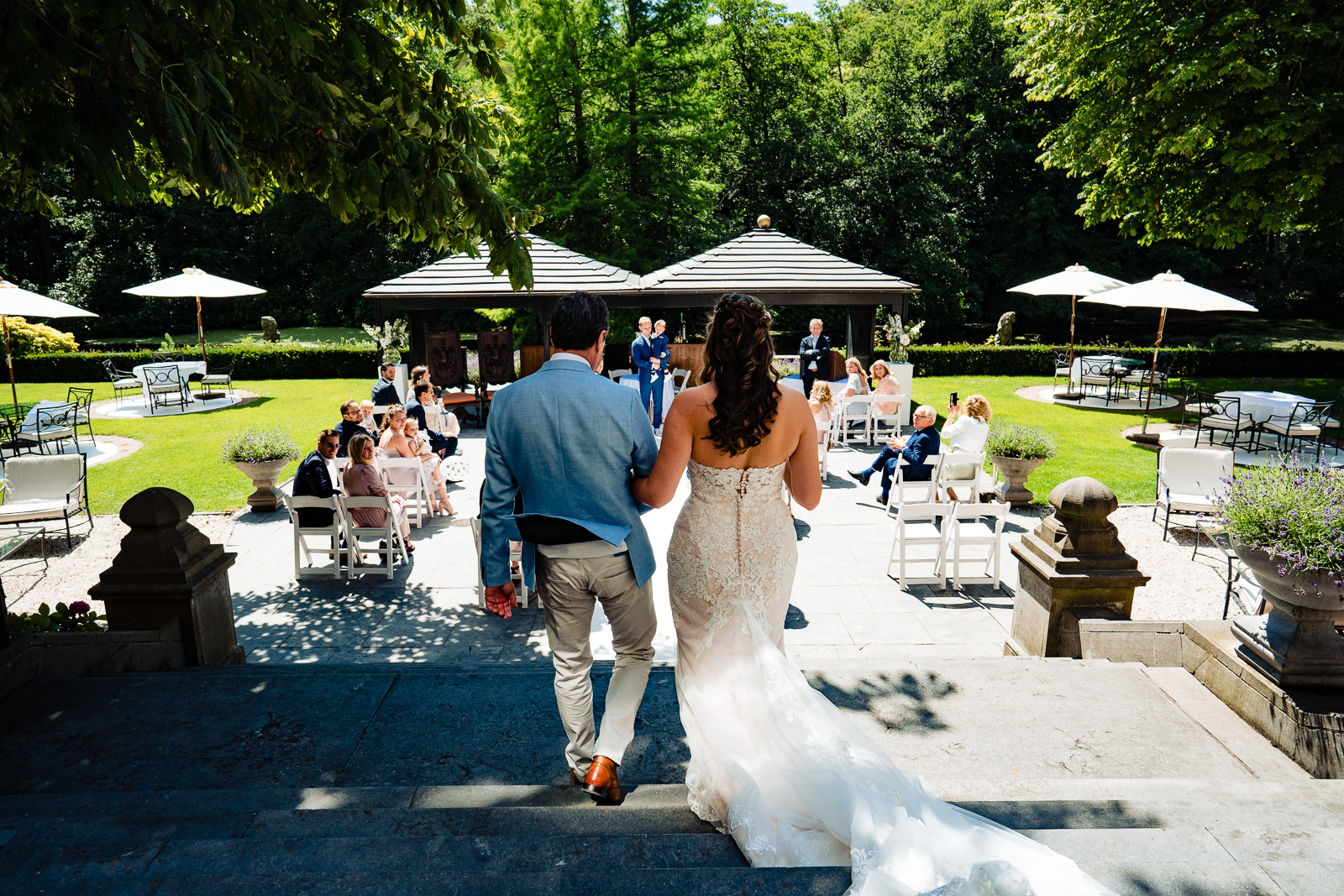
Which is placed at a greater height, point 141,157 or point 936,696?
point 141,157

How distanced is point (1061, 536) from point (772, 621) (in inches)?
112

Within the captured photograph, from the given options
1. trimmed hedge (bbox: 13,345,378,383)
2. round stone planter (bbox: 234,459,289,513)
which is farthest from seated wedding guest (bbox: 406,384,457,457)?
trimmed hedge (bbox: 13,345,378,383)

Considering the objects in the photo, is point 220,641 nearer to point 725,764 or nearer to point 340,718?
point 340,718

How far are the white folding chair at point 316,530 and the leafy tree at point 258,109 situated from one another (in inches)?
112

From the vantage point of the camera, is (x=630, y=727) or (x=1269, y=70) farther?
(x=1269, y=70)

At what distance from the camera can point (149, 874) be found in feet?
8.29

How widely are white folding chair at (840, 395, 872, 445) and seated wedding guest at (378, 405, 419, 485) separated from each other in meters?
7.27

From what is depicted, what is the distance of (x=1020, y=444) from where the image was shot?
10.4 m

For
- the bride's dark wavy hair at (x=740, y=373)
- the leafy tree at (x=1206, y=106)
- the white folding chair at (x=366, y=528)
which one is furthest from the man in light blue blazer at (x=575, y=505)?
the leafy tree at (x=1206, y=106)

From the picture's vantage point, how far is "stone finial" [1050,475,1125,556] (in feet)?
17.4

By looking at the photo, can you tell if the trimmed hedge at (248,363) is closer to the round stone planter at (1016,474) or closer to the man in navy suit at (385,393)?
the man in navy suit at (385,393)

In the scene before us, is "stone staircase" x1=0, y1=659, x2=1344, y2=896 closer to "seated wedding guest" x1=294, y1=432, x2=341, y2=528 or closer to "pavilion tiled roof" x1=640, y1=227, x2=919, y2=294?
"seated wedding guest" x1=294, y1=432, x2=341, y2=528

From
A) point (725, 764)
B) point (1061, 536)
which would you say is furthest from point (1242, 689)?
point (725, 764)

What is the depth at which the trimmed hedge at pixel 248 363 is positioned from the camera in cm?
2292
